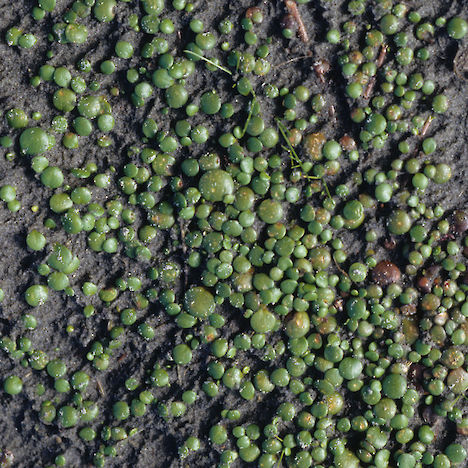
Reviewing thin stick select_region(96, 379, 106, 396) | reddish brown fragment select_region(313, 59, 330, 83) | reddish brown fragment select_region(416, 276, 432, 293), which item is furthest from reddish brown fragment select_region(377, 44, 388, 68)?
thin stick select_region(96, 379, 106, 396)

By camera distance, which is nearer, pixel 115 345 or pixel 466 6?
pixel 466 6

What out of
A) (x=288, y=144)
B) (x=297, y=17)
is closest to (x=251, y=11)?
(x=297, y=17)

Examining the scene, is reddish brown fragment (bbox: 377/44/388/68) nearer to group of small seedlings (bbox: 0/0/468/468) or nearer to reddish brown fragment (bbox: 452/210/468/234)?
group of small seedlings (bbox: 0/0/468/468)

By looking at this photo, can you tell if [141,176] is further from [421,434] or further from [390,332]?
[421,434]

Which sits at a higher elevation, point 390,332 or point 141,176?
point 141,176

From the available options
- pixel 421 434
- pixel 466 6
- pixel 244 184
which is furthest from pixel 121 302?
pixel 466 6

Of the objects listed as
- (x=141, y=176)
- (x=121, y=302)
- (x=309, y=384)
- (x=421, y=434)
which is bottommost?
(x=421, y=434)

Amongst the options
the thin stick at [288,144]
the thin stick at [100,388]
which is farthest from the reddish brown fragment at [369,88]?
the thin stick at [100,388]
